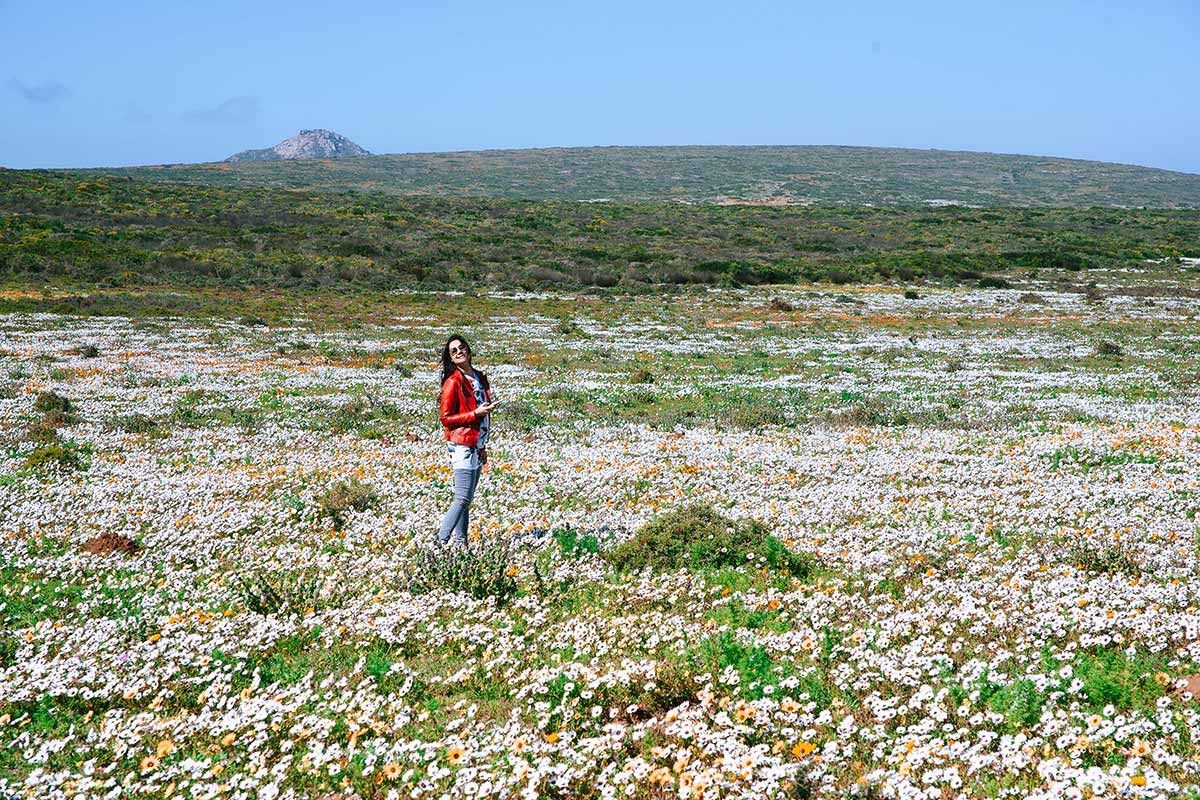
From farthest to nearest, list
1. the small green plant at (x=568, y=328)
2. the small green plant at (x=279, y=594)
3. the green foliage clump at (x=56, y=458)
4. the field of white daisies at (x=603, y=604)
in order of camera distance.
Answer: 1. the small green plant at (x=568, y=328)
2. the green foliage clump at (x=56, y=458)
3. the small green plant at (x=279, y=594)
4. the field of white daisies at (x=603, y=604)

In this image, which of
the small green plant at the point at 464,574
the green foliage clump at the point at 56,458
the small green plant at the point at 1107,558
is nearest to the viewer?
the small green plant at the point at 1107,558

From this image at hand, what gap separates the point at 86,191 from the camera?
10056 centimetres

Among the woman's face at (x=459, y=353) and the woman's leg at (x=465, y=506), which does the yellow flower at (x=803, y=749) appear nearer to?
the woman's leg at (x=465, y=506)

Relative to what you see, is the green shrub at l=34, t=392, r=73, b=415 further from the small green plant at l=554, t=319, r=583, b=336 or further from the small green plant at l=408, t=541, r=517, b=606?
the small green plant at l=554, t=319, r=583, b=336

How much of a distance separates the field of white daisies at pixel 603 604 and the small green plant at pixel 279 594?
40mm

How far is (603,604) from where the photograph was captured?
10016 millimetres

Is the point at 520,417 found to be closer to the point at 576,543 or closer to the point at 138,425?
the point at 138,425

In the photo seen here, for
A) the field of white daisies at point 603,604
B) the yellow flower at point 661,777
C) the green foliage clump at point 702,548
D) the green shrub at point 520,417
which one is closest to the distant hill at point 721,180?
the green shrub at point 520,417

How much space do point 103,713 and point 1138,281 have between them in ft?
259

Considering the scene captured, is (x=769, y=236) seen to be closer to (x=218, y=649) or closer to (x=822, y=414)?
(x=822, y=414)

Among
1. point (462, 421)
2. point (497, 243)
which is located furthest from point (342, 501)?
point (497, 243)

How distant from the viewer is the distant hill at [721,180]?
154500mm

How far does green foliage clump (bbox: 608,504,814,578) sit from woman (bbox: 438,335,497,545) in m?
2.08

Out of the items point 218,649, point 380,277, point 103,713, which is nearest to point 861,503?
point 218,649
